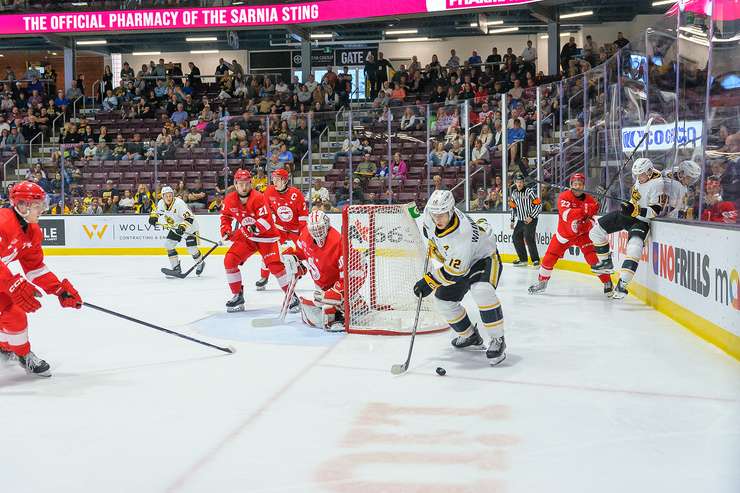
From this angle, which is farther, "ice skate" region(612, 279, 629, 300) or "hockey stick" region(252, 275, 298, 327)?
"ice skate" region(612, 279, 629, 300)

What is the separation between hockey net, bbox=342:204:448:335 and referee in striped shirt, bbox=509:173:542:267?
14.9 ft

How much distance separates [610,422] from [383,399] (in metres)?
1.07

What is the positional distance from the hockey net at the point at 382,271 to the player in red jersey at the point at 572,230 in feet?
6.86

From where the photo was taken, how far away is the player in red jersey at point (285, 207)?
7.50m

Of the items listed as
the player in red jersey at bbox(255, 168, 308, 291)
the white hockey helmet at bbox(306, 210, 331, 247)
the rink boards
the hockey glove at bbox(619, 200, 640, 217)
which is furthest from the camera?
the player in red jersey at bbox(255, 168, 308, 291)

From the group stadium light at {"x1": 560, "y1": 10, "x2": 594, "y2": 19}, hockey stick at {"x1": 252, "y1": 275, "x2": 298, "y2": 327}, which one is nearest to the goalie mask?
hockey stick at {"x1": 252, "y1": 275, "x2": 298, "y2": 327}

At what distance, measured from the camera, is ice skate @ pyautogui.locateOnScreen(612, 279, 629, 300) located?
23.5 feet

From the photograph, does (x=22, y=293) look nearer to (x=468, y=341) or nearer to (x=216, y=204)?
(x=468, y=341)

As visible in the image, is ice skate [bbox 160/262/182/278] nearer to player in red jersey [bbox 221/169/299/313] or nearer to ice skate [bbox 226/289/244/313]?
player in red jersey [bbox 221/169/299/313]

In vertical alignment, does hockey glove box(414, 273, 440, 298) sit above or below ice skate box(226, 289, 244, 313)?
above

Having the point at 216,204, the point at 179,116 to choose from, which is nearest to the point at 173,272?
the point at 216,204

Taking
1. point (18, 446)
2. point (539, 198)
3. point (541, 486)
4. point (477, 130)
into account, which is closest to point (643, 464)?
point (541, 486)

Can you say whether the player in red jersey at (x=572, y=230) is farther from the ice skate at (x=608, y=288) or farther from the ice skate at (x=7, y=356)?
the ice skate at (x=7, y=356)

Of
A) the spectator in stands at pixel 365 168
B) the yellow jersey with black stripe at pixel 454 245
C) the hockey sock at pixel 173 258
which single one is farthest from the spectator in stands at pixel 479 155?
the yellow jersey with black stripe at pixel 454 245
